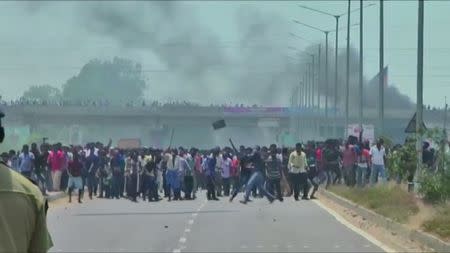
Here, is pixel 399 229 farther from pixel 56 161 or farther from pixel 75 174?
pixel 56 161

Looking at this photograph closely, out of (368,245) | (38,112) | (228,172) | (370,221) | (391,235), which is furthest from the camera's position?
(38,112)

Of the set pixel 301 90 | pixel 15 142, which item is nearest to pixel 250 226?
pixel 15 142

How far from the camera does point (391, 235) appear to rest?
18.5m

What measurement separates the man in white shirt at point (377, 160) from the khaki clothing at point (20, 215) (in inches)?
1102

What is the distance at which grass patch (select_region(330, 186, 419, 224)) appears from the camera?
790 inches

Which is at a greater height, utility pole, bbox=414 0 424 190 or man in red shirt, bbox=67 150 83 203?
utility pole, bbox=414 0 424 190

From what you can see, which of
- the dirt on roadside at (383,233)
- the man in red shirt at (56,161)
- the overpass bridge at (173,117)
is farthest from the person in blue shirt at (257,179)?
the overpass bridge at (173,117)

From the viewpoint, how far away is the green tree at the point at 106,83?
185 m

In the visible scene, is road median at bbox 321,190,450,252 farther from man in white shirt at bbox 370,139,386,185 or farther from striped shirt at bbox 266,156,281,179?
man in white shirt at bbox 370,139,386,185

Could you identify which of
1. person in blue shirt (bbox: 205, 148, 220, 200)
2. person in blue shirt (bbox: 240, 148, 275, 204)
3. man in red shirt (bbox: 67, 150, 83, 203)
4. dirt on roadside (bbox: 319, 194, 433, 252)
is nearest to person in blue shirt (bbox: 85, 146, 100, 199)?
man in red shirt (bbox: 67, 150, 83, 203)

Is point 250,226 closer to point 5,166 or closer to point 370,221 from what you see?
point 370,221

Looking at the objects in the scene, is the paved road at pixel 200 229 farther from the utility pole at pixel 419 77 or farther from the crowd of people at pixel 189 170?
the utility pole at pixel 419 77

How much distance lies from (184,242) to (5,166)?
1338 centimetres

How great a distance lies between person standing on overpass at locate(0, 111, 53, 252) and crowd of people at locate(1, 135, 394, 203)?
2572cm
